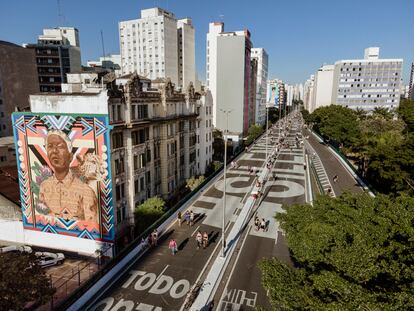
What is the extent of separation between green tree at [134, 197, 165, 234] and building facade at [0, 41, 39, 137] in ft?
183

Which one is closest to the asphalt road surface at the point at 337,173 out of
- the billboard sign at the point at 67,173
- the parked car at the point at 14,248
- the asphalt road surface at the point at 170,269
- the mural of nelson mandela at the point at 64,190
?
the asphalt road surface at the point at 170,269

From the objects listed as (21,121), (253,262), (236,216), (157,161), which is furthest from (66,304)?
(157,161)

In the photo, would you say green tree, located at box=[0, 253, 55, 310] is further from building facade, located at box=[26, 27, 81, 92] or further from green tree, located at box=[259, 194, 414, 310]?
building facade, located at box=[26, 27, 81, 92]

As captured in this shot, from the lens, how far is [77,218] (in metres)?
37.2

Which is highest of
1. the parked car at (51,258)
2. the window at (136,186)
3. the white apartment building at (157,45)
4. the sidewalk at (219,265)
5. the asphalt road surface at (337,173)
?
the white apartment building at (157,45)

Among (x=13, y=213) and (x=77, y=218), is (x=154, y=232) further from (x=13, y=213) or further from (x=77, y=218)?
(x=13, y=213)

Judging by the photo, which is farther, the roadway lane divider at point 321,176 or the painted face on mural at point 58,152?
the roadway lane divider at point 321,176

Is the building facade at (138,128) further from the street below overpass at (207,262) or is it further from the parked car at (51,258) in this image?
the street below overpass at (207,262)

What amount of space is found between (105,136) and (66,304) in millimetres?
17515

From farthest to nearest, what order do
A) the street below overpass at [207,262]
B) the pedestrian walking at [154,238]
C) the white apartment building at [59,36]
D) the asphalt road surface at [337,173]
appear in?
the white apartment building at [59,36]
the asphalt road surface at [337,173]
the pedestrian walking at [154,238]
the street below overpass at [207,262]

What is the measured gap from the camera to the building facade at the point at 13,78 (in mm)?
74188

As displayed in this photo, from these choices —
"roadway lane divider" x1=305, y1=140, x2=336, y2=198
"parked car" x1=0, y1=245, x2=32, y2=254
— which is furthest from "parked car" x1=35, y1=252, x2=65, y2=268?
"roadway lane divider" x1=305, y1=140, x2=336, y2=198

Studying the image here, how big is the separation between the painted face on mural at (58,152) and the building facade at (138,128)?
334 cm

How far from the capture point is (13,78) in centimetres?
7662
